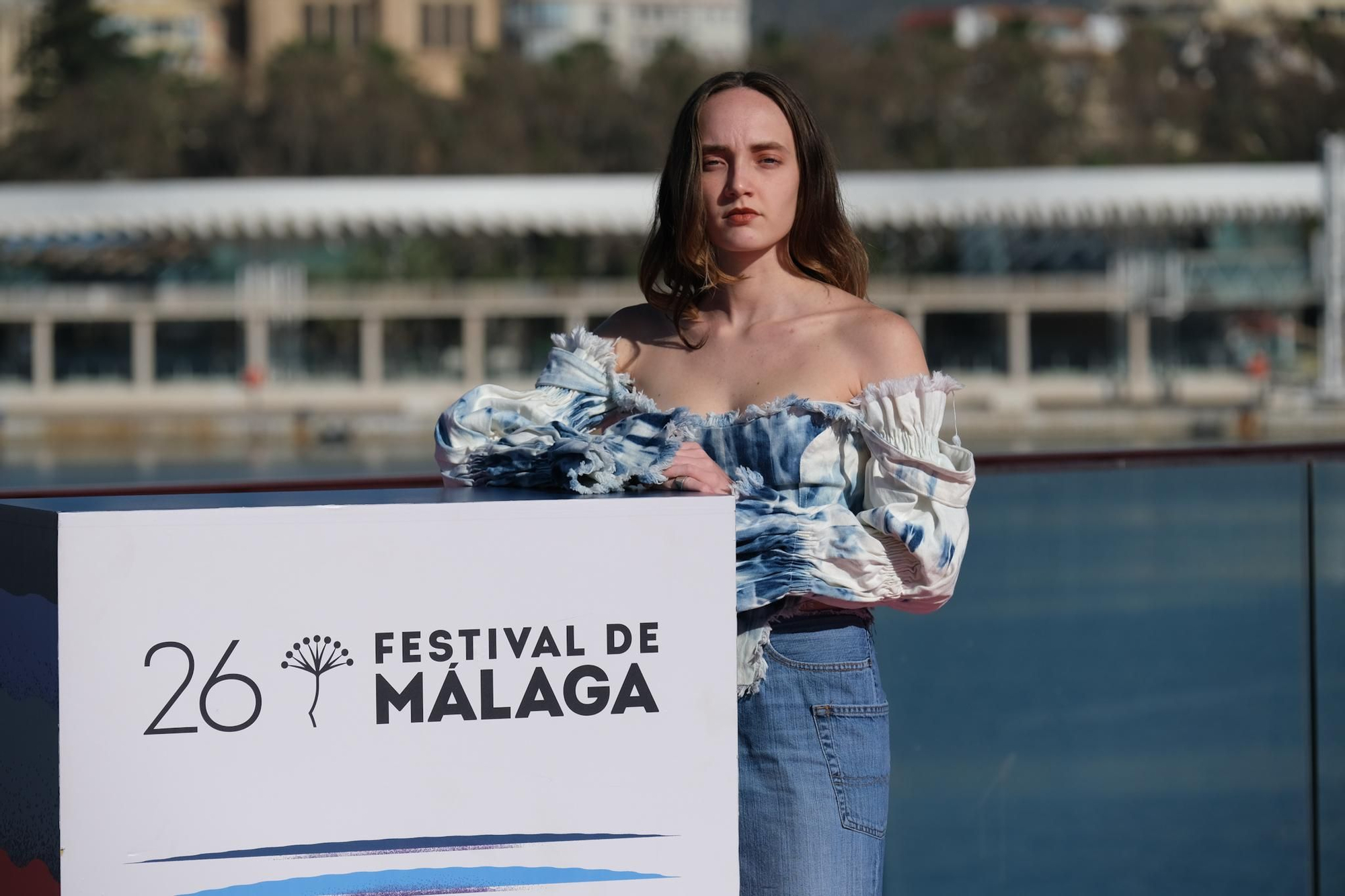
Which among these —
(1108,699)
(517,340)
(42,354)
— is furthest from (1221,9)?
(1108,699)

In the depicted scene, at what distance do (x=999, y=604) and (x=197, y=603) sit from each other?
2.00 metres

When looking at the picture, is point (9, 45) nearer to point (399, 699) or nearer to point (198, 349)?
point (198, 349)

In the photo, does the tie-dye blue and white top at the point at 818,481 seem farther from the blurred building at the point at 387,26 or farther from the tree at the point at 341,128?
the blurred building at the point at 387,26

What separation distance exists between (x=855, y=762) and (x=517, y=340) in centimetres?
4521

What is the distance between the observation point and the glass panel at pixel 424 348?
1756 inches

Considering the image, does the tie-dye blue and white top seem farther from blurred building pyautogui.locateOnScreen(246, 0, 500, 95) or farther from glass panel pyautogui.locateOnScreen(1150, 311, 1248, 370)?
blurred building pyautogui.locateOnScreen(246, 0, 500, 95)

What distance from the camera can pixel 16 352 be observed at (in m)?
44.8

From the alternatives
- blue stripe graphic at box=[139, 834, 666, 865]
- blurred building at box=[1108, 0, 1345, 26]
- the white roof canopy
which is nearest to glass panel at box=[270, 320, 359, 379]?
the white roof canopy

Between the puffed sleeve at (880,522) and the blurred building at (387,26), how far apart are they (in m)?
83.3

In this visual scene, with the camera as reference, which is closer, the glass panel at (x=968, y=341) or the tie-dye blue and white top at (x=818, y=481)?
the tie-dye blue and white top at (x=818, y=481)

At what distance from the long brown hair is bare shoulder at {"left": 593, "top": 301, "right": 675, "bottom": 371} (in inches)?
0.8

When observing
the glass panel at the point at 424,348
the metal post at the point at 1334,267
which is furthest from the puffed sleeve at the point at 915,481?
the glass panel at the point at 424,348

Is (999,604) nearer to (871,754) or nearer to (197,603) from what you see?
(871,754)

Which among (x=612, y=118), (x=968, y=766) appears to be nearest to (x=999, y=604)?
(x=968, y=766)
